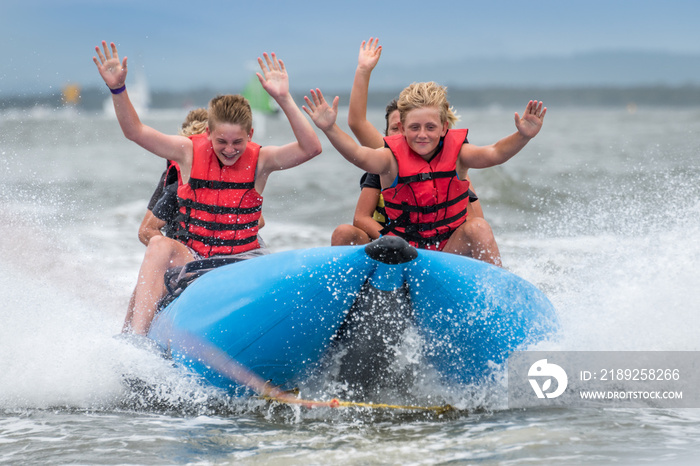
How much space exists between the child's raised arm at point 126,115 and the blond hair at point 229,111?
21cm

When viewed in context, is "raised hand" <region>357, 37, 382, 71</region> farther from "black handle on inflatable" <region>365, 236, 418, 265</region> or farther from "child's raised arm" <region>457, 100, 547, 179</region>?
"black handle on inflatable" <region>365, 236, 418, 265</region>

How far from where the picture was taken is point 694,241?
161 inches

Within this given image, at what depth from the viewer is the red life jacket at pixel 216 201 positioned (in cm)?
362

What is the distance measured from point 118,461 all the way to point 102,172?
13400 millimetres

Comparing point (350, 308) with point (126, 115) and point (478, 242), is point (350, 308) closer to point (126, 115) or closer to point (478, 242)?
point (478, 242)

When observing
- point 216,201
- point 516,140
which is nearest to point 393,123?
point 516,140

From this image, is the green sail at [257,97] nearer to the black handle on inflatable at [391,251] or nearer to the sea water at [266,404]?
the sea water at [266,404]

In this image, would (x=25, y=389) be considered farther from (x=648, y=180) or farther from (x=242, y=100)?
(x=648, y=180)

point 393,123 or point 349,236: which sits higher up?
point 393,123

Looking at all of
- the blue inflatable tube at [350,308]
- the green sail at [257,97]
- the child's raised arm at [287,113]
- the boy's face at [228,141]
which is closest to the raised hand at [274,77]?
the child's raised arm at [287,113]

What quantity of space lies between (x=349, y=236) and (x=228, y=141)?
27.9 inches

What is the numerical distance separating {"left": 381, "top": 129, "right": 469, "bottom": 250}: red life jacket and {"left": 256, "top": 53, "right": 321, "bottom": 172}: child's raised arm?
36cm

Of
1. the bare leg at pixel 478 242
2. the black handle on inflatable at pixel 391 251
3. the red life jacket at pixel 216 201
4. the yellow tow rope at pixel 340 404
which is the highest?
the red life jacket at pixel 216 201

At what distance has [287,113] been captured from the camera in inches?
136
